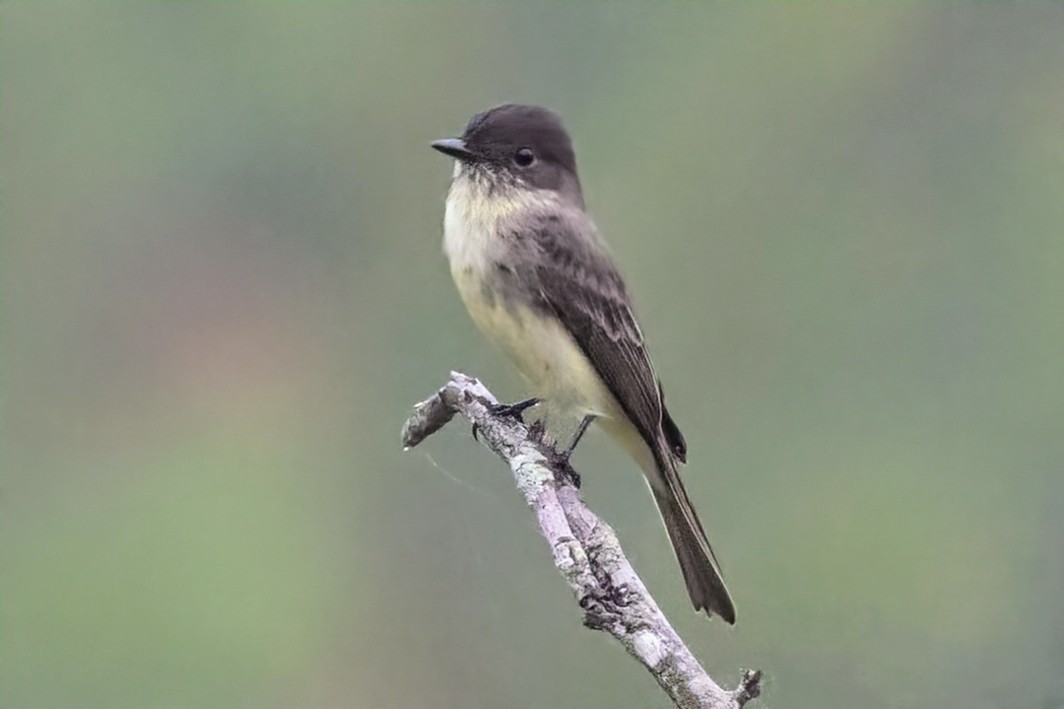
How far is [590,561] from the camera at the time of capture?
94cm

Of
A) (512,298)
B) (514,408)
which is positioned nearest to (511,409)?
(514,408)

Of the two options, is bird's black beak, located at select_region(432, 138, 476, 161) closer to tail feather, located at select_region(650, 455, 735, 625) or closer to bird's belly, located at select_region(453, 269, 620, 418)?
bird's belly, located at select_region(453, 269, 620, 418)

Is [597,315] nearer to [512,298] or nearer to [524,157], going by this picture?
[512,298]

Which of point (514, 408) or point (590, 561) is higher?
point (514, 408)

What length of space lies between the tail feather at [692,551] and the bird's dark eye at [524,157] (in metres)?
0.42

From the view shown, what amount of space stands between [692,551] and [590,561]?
1.14 ft

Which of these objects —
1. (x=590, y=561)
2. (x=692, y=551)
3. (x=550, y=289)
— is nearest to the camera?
(x=590, y=561)

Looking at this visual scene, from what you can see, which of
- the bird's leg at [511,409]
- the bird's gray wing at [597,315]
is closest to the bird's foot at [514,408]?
the bird's leg at [511,409]

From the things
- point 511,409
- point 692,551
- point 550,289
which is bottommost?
point 692,551

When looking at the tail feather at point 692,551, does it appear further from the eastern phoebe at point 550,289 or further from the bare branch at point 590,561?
the bare branch at point 590,561

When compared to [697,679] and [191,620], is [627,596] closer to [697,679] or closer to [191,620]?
[697,679]

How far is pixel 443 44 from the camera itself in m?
2.03

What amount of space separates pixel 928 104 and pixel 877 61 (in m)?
0.12

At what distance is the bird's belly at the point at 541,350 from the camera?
4.44 ft
